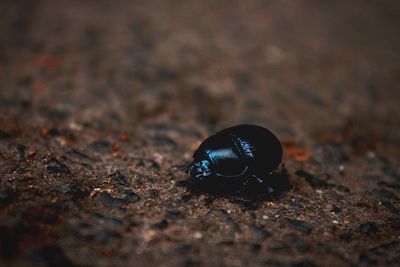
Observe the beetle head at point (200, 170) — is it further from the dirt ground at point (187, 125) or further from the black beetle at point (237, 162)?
the dirt ground at point (187, 125)

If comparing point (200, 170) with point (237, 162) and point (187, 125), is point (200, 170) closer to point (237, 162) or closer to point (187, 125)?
point (237, 162)

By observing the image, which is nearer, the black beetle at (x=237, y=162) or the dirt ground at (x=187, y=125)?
the dirt ground at (x=187, y=125)

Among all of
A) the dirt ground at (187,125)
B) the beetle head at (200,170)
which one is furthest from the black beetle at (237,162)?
the dirt ground at (187,125)

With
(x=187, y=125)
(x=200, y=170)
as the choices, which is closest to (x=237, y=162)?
(x=200, y=170)

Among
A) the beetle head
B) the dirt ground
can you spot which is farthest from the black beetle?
the dirt ground

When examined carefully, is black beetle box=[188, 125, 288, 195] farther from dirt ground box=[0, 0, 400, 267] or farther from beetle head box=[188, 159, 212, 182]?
dirt ground box=[0, 0, 400, 267]

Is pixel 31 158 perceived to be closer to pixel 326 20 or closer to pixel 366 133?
pixel 366 133
